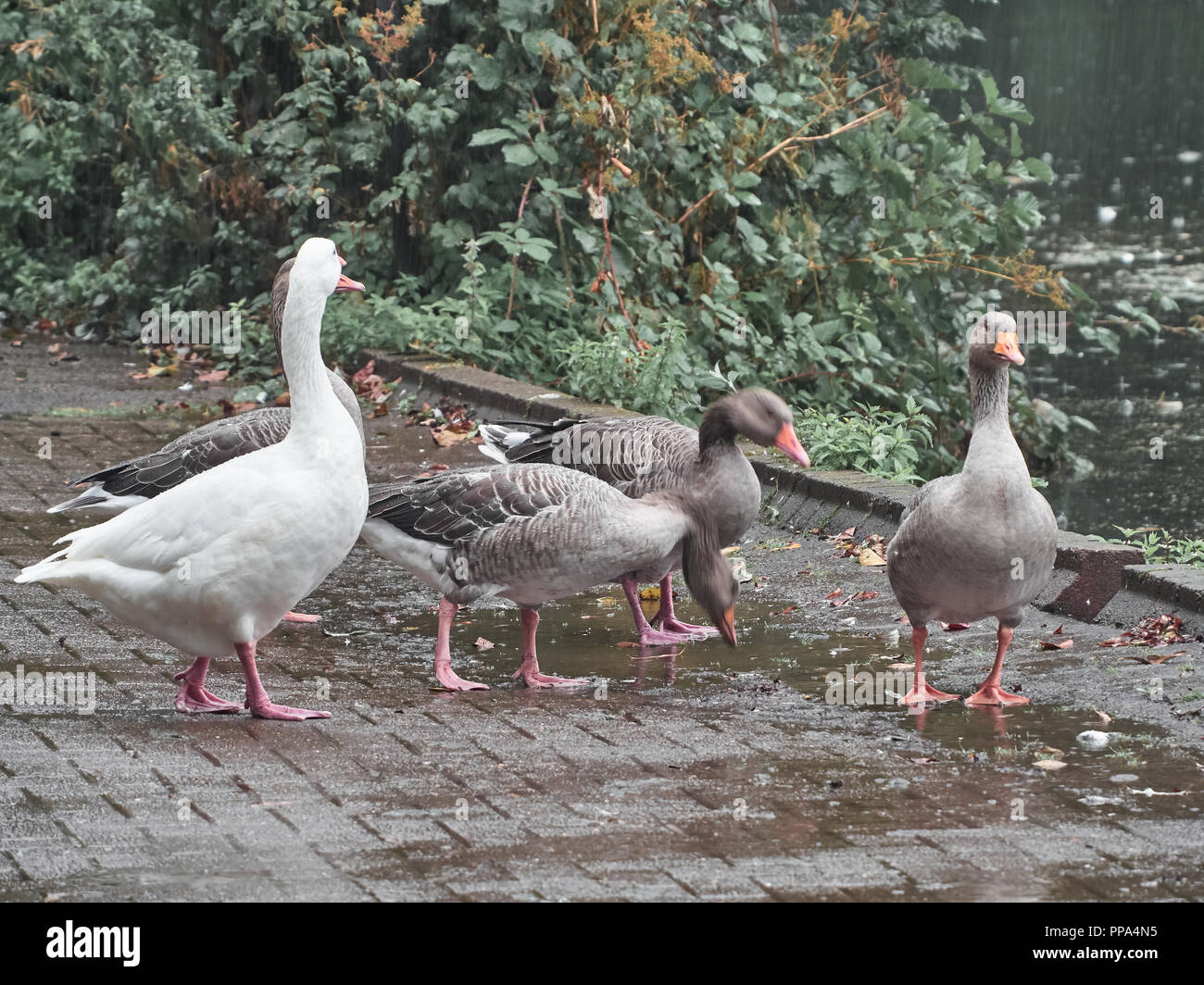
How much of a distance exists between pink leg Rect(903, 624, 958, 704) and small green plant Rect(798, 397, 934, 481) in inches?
121

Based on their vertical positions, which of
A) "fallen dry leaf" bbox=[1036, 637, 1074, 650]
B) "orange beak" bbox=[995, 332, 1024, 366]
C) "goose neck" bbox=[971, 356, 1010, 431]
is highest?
"orange beak" bbox=[995, 332, 1024, 366]

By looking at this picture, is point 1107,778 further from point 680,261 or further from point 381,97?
point 381,97

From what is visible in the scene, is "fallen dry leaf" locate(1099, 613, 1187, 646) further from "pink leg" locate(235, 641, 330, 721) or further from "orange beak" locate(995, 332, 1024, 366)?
Answer: "pink leg" locate(235, 641, 330, 721)

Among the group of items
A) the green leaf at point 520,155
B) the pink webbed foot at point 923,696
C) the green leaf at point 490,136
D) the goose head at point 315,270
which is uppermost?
the green leaf at point 490,136

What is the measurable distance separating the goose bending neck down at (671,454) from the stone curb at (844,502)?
1.36 meters

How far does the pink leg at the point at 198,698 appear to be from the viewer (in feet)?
19.1

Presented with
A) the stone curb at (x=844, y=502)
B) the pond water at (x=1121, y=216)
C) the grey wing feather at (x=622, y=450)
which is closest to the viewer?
the stone curb at (x=844, y=502)

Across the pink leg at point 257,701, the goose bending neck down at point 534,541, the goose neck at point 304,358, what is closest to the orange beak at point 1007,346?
the goose bending neck down at point 534,541

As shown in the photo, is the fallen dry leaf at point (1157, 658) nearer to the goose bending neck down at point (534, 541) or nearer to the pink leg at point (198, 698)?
the goose bending neck down at point (534, 541)

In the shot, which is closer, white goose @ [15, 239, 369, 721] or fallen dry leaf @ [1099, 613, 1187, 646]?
white goose @ [15, 239, 369, 721]

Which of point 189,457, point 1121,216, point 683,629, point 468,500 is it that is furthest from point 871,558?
point 1121,216

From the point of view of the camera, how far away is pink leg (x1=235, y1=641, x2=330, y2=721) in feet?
18.7

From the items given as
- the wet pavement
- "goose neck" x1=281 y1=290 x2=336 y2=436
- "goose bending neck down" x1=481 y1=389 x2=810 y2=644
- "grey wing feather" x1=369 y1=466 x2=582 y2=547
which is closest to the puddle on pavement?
the wet pavement

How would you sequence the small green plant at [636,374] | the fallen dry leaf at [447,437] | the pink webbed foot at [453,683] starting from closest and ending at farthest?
the pink webbed foot at [453,683], the fallen dry leaf at [447,437], the small green plant at [636,374]
